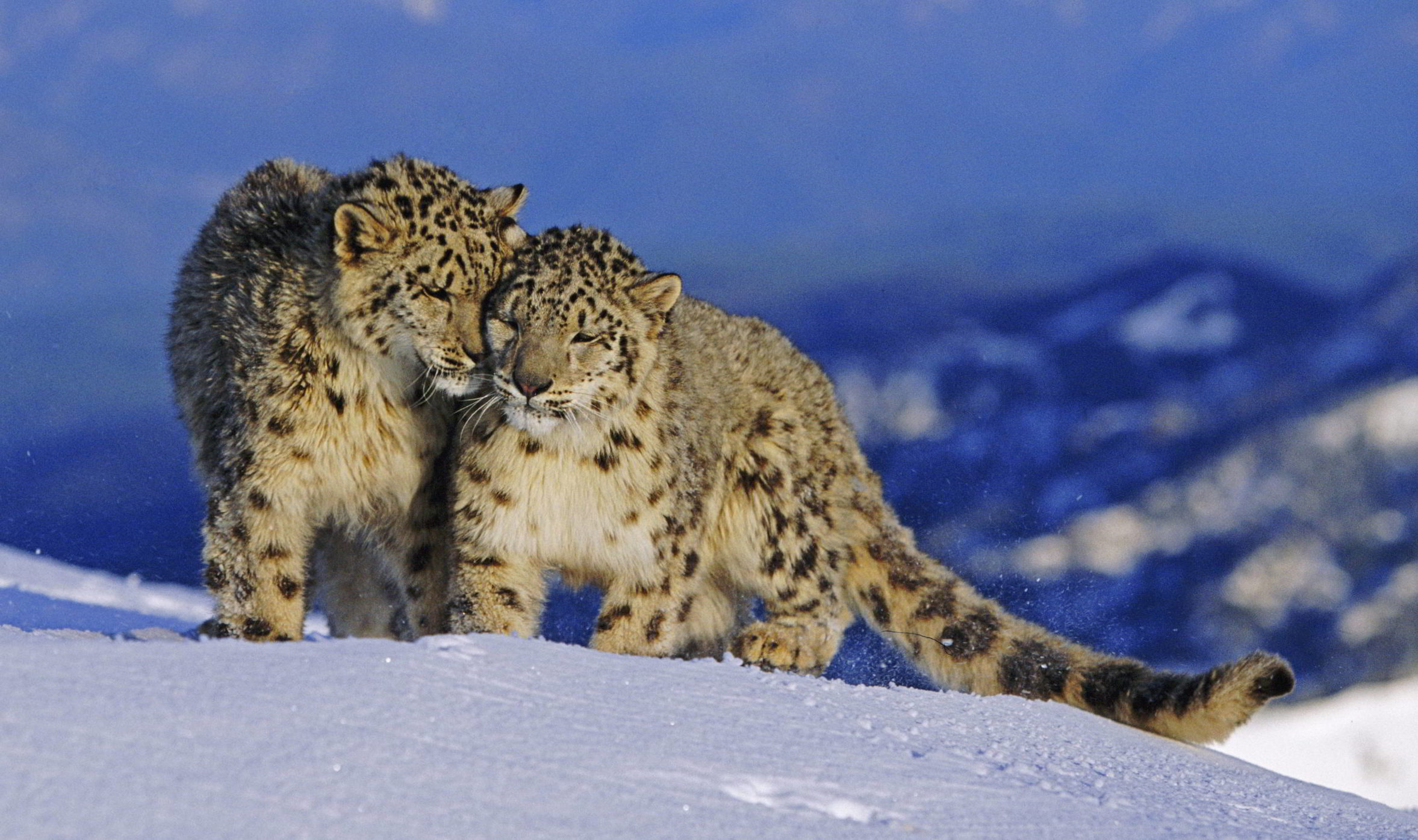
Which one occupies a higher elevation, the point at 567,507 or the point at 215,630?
the point at 567,507

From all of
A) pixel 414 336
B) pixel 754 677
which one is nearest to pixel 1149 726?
pixel 754 677

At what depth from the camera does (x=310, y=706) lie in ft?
13.3

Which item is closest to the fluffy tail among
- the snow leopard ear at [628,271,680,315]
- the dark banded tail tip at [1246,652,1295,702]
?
the dark banded tail tip at [1246,652,1295,702]

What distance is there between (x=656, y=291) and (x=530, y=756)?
2546 mm

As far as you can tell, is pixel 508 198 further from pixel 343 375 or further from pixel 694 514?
pixel 694 514

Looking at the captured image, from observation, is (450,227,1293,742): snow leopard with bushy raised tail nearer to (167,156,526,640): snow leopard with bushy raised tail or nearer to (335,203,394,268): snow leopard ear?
(167,156,526,640): snow leopard with bushy raised tail

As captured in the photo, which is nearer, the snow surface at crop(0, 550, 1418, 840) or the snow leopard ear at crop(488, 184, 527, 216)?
the snow surface at crop(0, 550, 1418, 840)

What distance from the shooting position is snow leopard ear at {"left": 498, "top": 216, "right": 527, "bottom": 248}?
6094 millimetres

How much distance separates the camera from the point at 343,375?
19.7ft

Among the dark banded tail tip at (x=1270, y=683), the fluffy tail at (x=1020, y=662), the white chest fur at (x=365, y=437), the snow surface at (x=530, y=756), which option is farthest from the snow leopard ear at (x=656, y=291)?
the dark banded tail tip at (x=1270, y=683)

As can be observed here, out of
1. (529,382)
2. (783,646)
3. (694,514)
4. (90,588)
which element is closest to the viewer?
(529,382)

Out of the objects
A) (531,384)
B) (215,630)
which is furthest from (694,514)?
(215,630)

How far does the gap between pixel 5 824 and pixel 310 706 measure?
3.10 feet

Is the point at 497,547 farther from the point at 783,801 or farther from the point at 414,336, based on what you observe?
the point at 783,801
